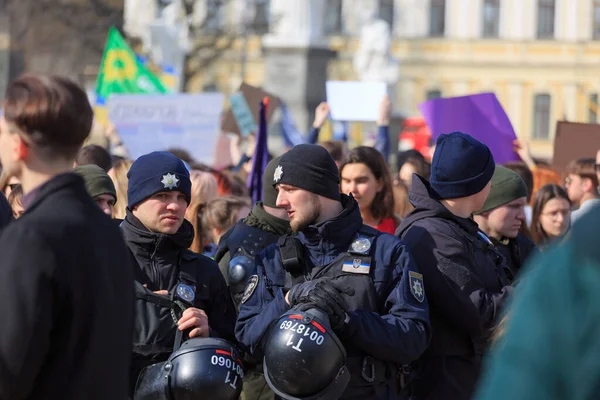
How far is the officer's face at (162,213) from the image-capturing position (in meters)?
4.91

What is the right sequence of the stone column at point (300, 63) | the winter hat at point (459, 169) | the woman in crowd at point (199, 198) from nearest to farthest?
the winter hat at point (459, 169), the woman in crowd at point (199, 198), the stone column at point (300, 63)

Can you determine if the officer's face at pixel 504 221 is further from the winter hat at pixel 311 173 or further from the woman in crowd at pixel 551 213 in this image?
the woman in crowd at pixel 551 213

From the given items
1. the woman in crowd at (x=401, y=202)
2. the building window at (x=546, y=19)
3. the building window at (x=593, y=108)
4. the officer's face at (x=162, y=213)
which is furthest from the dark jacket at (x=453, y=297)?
the building window at (x=546, y=19)

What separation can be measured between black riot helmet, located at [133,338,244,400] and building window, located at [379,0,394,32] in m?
60.8

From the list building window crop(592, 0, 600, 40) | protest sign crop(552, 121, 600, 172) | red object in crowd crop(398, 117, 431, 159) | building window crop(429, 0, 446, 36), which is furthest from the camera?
building window crop(429, 0, 446, 36)

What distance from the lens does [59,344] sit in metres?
2.98

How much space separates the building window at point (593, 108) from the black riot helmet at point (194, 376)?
51.1 m

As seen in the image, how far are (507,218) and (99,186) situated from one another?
6.39 feet

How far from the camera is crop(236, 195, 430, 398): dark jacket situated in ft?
14.6

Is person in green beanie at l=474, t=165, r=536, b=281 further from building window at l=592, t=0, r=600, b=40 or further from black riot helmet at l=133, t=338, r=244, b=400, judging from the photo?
building window at l=592, t=0, r=600, b=40

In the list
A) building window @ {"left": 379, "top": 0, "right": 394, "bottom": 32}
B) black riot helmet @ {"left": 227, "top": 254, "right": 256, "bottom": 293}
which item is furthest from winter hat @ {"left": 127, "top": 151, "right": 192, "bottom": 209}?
building window @ {"left": 379, "top": 0, "right": 394, "bottom": 32}

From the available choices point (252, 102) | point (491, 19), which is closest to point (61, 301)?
point (252, 102)

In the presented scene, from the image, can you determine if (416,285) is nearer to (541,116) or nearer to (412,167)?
(412,167)

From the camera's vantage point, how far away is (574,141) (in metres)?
10.6
